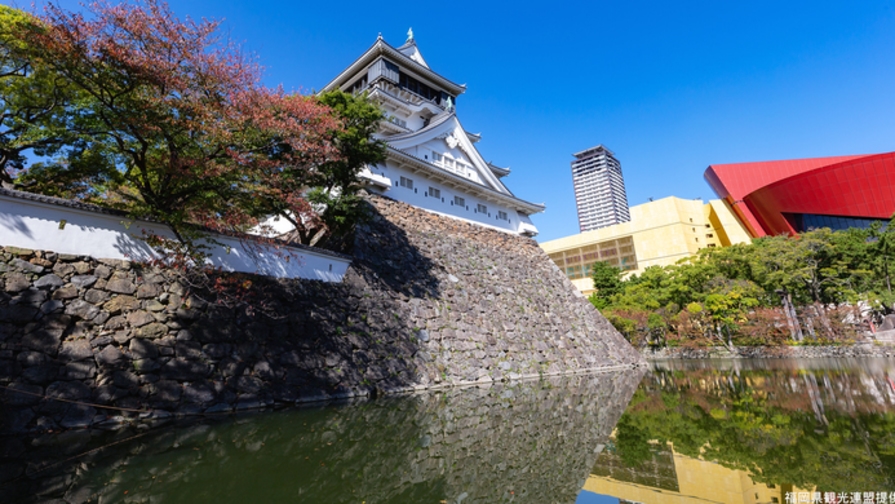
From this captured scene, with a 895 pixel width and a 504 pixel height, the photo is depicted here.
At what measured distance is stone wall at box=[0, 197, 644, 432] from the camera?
5.24 meters

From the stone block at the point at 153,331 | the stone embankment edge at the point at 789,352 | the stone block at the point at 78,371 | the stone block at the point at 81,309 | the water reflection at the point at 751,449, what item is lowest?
the stone embankment edge at the point at 789,352

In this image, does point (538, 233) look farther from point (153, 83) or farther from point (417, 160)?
point (153, 83)

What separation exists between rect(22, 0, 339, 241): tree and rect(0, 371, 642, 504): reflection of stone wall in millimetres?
3770

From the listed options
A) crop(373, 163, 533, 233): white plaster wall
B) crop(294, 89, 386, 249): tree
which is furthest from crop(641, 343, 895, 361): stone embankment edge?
crop(294, 89, 386, 249): tree

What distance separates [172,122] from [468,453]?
257 inches

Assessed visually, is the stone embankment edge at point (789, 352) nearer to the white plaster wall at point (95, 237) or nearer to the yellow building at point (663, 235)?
the yellow building at point (663, 235)

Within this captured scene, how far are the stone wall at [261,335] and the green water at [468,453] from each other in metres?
0.88

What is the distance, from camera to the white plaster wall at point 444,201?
46.7 ft

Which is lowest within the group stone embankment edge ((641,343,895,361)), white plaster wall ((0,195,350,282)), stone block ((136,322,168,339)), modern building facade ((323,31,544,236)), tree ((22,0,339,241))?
stone embankment edge ((641,343,895,361))

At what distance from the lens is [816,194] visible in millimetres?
30562

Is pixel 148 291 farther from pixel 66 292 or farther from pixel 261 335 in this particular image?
pixel 261 335

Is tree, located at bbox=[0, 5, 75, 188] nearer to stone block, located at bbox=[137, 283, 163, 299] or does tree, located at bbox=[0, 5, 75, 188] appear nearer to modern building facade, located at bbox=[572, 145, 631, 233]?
stone block, located at bbox=[137, 283, 163, 299]

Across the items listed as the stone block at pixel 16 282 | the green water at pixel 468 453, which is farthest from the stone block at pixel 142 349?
the stone block at pixel 16 282

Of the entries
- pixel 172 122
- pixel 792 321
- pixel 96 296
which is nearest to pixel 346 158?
pixel 172 122
